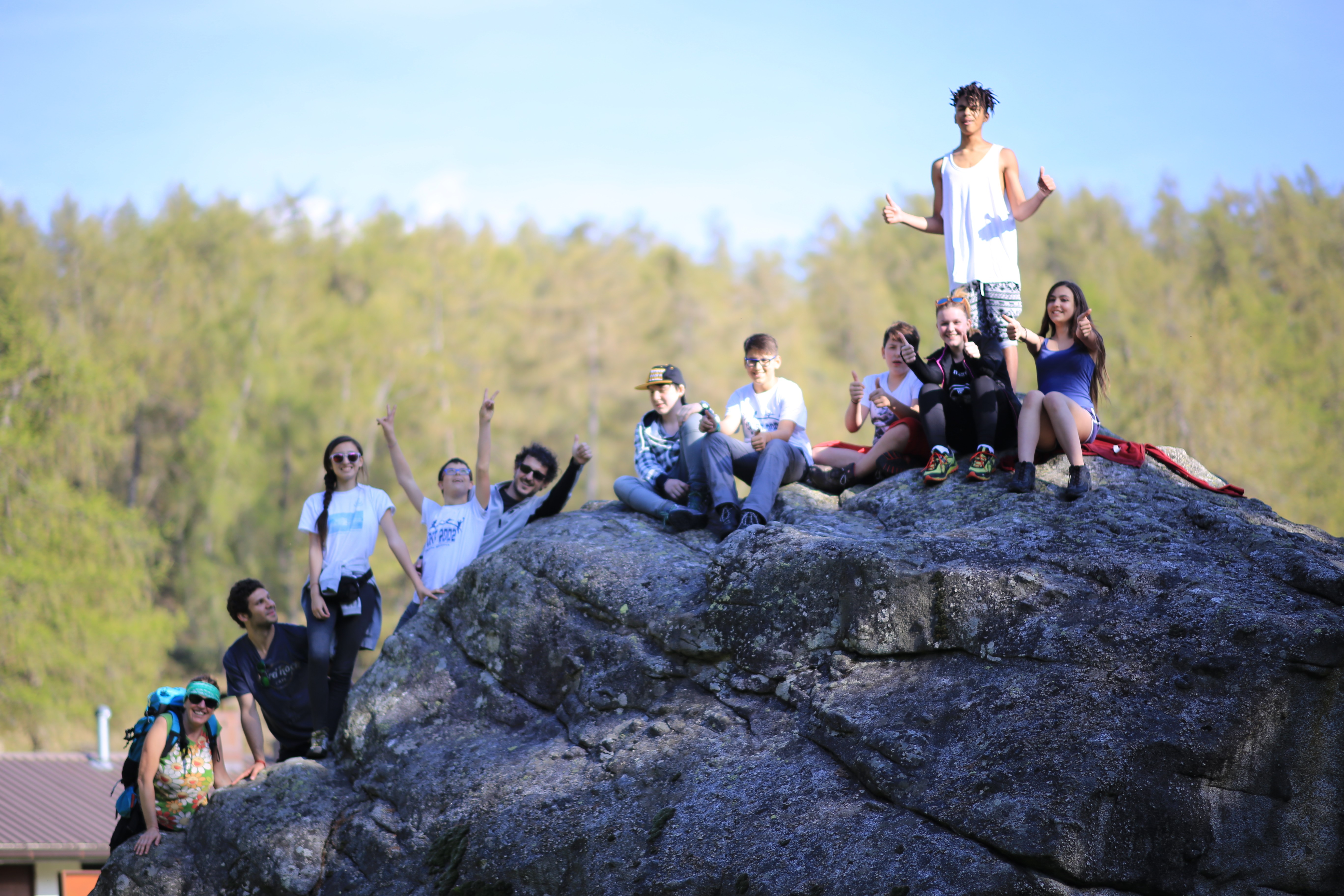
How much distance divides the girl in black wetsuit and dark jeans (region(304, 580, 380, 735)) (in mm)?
3710

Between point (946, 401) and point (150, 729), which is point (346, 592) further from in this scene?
point (946, 401)

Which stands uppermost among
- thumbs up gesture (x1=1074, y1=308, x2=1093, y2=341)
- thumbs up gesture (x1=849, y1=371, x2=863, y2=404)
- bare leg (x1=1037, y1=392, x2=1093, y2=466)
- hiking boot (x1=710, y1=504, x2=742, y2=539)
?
thumbs up gesture (x1=1074, y1=308, x2=1093, y2=341)

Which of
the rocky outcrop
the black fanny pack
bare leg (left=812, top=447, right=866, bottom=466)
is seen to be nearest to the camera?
the rocky outcrop

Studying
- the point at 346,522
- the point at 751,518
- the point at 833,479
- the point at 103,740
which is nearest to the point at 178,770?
the point at 346,522

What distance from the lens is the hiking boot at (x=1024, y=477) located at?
6.55 metres

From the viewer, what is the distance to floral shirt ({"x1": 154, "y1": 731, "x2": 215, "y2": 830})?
687 cm

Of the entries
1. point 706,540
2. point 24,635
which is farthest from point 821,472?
point 24,635

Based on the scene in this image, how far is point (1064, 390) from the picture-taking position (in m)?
6.84

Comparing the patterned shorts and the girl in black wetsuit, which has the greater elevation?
the patterned shorts

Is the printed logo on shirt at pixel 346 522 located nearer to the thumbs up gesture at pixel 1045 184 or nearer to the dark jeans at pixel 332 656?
the dark jeans at pixel 332 656

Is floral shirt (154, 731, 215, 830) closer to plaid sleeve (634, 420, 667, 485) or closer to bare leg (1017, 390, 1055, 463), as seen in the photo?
plaid sleeve (634, 420, 667, 485)

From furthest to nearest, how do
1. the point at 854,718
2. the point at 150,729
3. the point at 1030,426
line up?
the point at 150,729, the point at 1030,426, the point at 854,718

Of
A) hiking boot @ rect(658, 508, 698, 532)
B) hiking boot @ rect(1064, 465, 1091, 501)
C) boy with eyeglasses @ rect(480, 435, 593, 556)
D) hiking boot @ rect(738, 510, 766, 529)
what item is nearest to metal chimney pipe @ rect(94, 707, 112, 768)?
boy with eyeglasses @ rect(480, 435, 593, 556)

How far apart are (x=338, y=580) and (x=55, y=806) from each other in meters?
10.1
